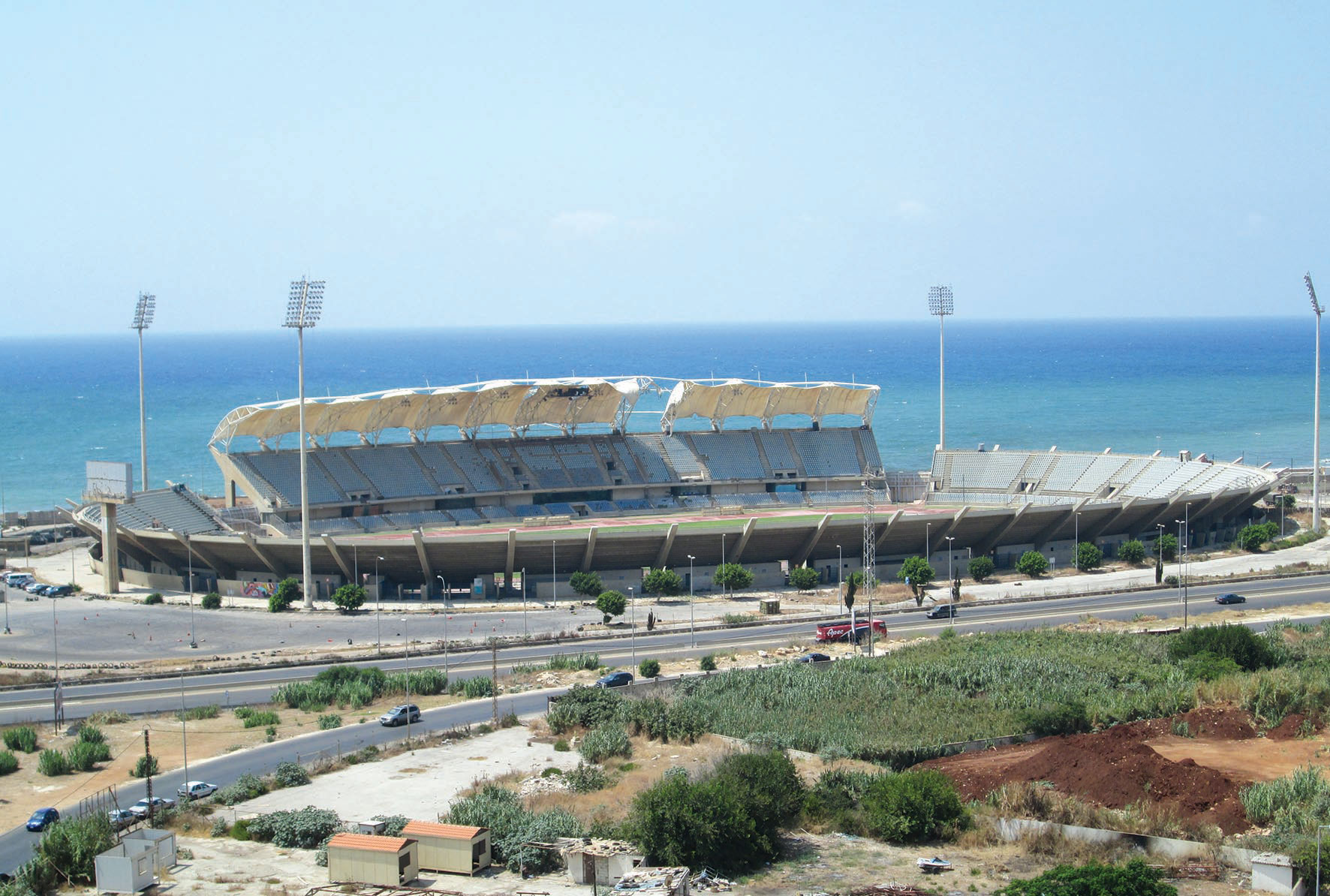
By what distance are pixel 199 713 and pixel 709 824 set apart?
20758mm

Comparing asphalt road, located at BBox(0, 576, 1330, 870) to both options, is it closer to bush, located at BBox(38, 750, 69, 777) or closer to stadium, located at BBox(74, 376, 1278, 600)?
bush, located at BBox(38, 750, 69, 777)

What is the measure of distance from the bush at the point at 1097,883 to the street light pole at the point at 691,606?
91.9ft

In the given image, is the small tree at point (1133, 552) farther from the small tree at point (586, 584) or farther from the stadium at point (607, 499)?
the small tree at point (586, 584)

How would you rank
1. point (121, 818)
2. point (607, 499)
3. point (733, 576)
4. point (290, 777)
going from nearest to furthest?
1. point (121, 818)
2. point (290, 777)
3. point (733, 576)
4. point (607, 499)

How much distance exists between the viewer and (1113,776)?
108 ft

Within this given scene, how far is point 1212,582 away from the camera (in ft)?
212

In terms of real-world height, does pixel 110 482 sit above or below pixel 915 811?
above

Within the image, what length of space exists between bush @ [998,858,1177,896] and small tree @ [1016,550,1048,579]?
42.7m

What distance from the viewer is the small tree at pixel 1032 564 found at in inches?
2670

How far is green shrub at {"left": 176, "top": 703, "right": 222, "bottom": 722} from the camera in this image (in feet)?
139

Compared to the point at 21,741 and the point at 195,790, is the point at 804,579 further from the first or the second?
the point at 21,741

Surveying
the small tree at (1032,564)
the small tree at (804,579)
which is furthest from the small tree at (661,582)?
the small tree at (1032,564)

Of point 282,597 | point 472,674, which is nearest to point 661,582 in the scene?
point 472,674

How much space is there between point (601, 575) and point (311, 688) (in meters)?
23.1
